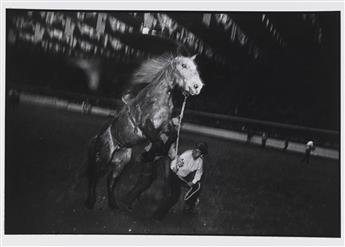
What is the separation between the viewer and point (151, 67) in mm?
3691

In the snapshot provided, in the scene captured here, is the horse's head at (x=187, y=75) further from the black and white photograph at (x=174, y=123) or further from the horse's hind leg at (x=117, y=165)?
the horse's hind leg at (x=117, y=165)

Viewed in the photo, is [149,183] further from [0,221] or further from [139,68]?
[0,221]

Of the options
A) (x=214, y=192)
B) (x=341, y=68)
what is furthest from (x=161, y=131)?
(x=341, y=68)

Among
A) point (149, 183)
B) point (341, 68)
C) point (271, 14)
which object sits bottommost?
point (149, 183)

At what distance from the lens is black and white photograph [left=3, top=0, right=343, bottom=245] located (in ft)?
12.0

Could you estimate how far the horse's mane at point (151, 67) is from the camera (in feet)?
12.1

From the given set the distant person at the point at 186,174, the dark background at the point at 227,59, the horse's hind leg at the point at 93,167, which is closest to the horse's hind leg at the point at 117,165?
the horse's hind leg at the point at 93,167

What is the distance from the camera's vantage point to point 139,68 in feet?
12.1

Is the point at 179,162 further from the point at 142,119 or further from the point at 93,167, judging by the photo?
the point at 93,167

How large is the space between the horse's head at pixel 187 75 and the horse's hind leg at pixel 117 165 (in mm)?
780

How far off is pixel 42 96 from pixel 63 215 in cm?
111

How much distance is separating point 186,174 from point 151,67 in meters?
1.04

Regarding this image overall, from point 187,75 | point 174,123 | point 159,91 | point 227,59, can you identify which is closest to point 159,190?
point 174,123

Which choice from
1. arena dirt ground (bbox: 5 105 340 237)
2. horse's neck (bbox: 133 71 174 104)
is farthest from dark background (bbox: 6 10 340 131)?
arena dirt ground (bbox: 5 105 340 237)
